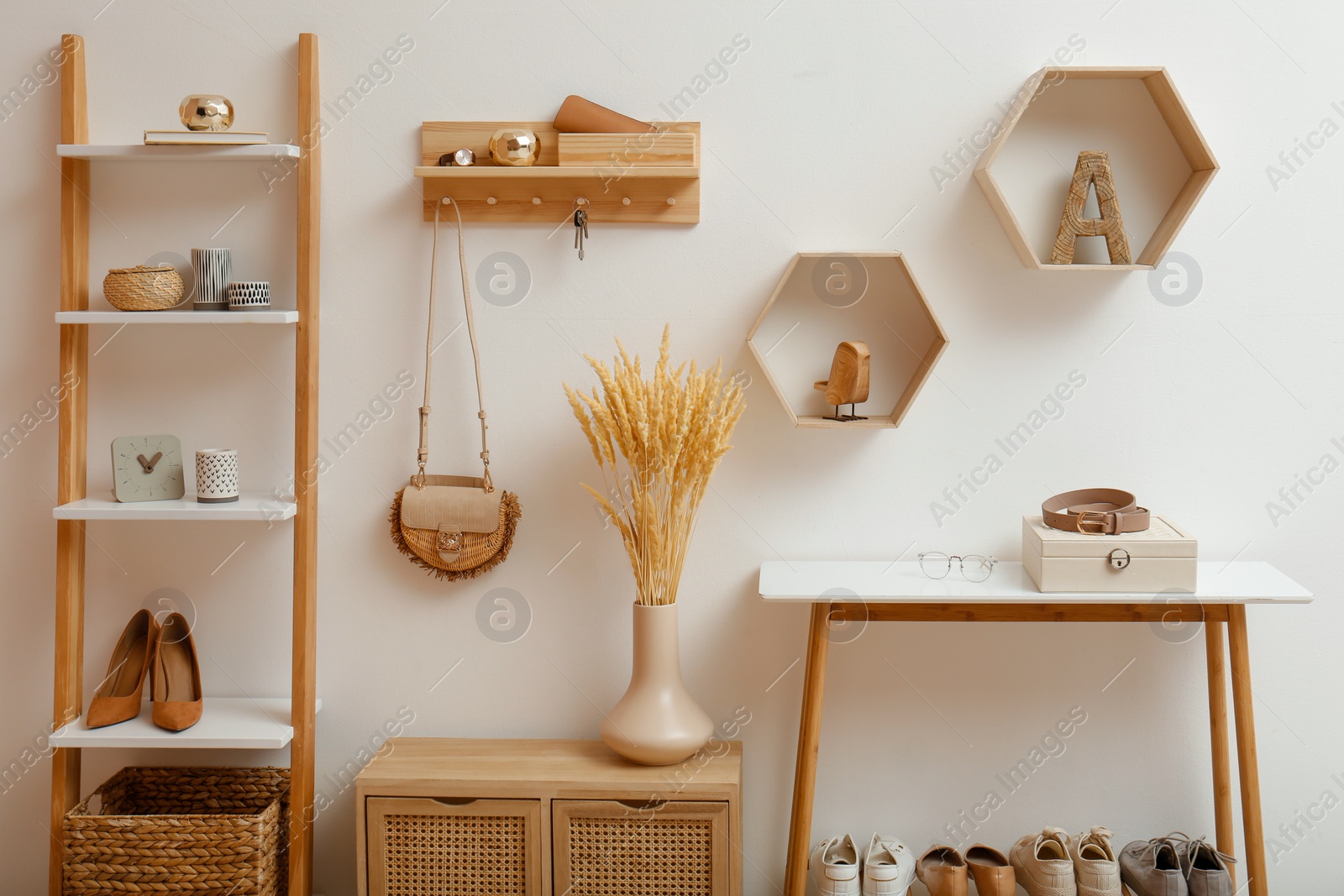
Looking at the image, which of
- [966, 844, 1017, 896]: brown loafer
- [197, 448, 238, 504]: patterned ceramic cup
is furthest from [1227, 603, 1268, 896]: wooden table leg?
[197, 448, 238, 504]: patterned ceramic cup

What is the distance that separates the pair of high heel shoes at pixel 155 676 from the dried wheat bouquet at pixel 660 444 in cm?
97

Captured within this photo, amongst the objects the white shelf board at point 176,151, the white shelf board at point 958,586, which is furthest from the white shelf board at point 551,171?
the white shelf board at point 958,586

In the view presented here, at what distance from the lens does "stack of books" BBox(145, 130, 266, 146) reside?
1.97 m

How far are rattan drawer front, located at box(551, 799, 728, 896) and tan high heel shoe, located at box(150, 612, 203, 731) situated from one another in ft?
2.75

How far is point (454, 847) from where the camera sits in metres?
1.99

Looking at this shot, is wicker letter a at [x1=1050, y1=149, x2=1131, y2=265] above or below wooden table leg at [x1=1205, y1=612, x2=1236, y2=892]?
above

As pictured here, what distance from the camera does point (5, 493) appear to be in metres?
2.21

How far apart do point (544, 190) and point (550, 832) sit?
1337mm

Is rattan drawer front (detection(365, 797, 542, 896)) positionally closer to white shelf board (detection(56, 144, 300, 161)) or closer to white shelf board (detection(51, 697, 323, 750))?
white shelf board (detection(51, 697, 323, 750))

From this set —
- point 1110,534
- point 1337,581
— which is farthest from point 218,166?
point 1337,581

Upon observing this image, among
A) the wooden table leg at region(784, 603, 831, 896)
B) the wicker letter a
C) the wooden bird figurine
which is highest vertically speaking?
the wicker letter a

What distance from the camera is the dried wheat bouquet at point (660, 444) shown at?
76.6 inches

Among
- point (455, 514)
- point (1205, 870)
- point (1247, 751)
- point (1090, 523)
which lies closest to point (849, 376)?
point (1090, 523)

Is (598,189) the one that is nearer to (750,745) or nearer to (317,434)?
(317,434)
